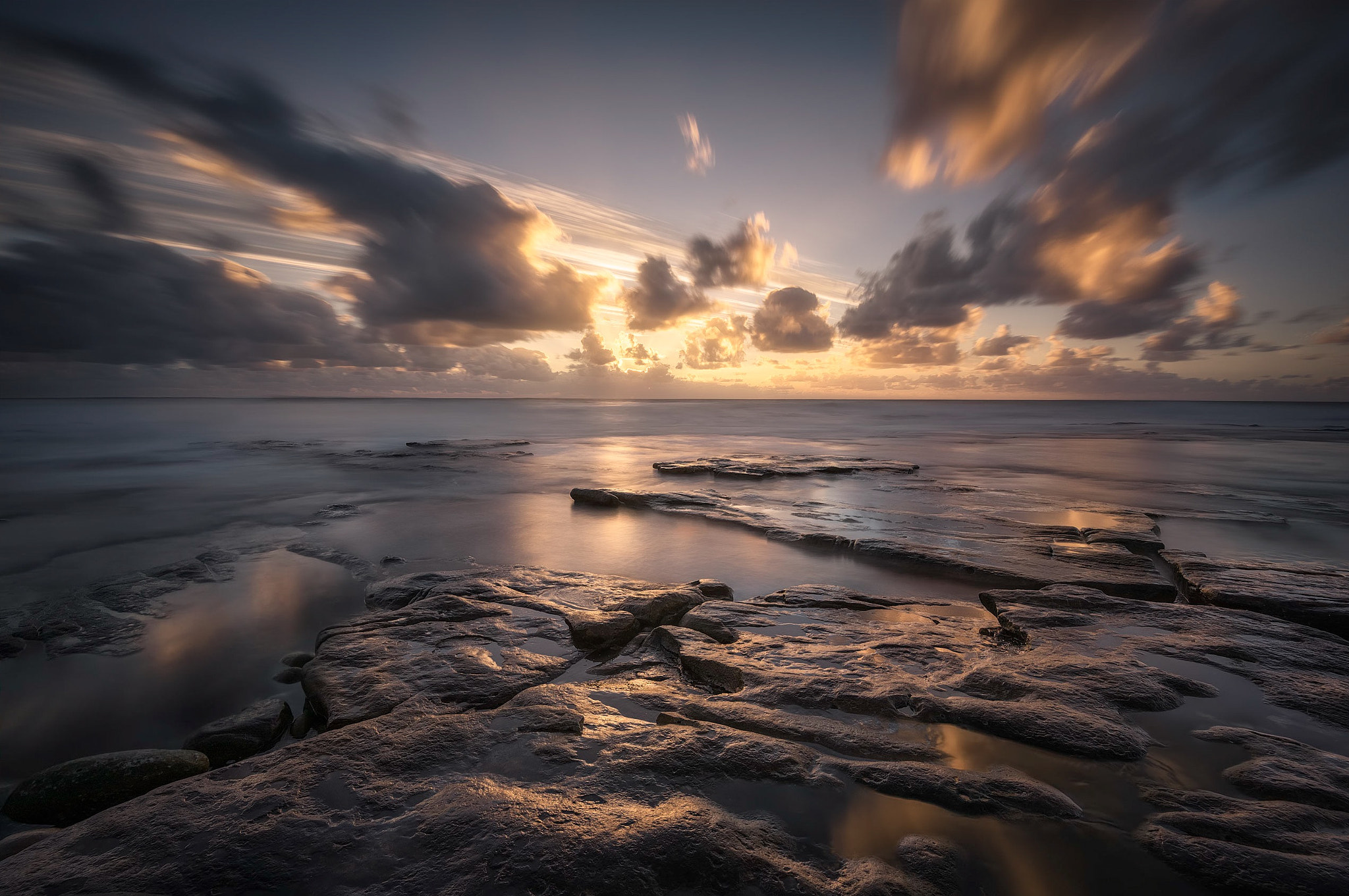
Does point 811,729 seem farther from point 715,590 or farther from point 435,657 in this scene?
point 435,657

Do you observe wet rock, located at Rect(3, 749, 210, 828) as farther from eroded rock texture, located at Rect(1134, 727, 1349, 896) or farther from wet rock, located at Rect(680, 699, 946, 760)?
eroded rock texture, located at Rect(1134, 727, 1349, 896)

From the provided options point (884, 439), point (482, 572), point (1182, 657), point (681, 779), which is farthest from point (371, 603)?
point (884, 439)

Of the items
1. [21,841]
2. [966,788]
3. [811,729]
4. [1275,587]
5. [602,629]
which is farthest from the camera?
[1275,587]

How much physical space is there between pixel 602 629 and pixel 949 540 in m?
6.01

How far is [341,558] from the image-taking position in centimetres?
812

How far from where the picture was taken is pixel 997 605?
17.9 ft

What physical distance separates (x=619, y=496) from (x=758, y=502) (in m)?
3.30

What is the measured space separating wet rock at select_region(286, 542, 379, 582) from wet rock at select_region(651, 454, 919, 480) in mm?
10310

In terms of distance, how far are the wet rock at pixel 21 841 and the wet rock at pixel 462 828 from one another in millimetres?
418

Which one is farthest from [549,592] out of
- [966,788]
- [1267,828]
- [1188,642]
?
[1188,642]

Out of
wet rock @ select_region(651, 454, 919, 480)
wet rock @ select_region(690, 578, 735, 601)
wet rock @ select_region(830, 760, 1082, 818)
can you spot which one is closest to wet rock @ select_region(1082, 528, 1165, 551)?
wet rock @ select_region(690, 578, 735, 601)

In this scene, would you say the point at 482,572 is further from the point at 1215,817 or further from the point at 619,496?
the point at 1215,817

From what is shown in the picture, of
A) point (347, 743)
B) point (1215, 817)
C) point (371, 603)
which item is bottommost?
point (371, 603)

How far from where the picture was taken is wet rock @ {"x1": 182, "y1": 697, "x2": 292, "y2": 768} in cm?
357
